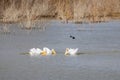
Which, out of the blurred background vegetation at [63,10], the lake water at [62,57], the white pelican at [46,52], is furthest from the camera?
the blurred background vegetation at [63,10]

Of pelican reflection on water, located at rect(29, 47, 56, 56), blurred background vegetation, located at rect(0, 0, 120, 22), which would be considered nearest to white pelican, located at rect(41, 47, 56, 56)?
pelican reflection on water, located at rect(29, 47, 56, 56)

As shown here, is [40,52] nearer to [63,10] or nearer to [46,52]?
[46,52]

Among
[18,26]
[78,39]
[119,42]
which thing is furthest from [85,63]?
[18,26]

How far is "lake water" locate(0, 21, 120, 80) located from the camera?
36.0ft

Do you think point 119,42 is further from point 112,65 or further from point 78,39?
point 112,65

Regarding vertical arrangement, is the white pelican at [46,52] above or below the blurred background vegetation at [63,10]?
above

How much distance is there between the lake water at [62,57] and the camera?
10984 millimetres

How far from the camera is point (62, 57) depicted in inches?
524

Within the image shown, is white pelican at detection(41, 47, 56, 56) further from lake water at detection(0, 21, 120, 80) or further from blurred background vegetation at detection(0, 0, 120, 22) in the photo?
blurred background vegetation at detection(0, 0, 120, 22)

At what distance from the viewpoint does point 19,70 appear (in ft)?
38.0

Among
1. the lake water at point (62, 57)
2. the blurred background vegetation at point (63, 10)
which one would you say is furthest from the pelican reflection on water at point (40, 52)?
the blurred background vegetation at point (63, 10)

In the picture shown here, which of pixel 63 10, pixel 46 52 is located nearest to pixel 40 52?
pixel 46 52

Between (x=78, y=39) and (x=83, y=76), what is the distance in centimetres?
753

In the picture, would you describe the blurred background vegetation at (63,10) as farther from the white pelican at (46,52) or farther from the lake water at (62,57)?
the white pelican at (46,52)
